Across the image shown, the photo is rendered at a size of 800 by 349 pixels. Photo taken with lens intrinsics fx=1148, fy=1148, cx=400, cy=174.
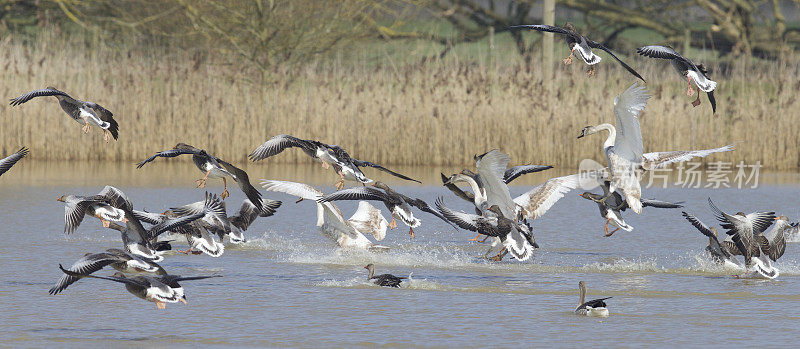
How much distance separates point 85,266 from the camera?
26.7 ft

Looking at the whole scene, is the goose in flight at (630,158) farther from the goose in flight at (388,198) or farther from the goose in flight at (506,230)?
the goose in flight at (388,198)

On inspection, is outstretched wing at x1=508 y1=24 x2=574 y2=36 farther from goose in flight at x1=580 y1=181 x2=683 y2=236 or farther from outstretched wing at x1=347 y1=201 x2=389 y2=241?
outstretched wing at x1=347 y1=201 x2=389 y2=241

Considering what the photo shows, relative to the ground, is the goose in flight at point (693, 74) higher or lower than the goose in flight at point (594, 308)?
higher

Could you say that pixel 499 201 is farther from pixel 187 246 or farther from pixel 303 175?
pixel 303 175

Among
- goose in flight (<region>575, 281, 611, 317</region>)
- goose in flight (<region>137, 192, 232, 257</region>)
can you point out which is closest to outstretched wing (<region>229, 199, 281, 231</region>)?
goose in flight (<region>137, 192, 232, 257</region>)

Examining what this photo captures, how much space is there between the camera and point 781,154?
18766mm

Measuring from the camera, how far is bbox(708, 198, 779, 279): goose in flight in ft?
33.5

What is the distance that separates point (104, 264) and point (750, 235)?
5.67 meters

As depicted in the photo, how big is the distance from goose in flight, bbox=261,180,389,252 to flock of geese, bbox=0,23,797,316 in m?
0.01

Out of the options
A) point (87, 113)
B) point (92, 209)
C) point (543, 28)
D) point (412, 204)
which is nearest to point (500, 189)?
point (412, 204)

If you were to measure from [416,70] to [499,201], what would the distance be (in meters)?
9.46

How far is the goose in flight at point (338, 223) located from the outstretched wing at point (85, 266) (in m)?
3.33

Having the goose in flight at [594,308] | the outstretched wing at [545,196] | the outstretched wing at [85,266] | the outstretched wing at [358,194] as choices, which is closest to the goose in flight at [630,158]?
the outstretched wing at [545,196]

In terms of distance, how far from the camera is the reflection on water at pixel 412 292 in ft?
25.9
